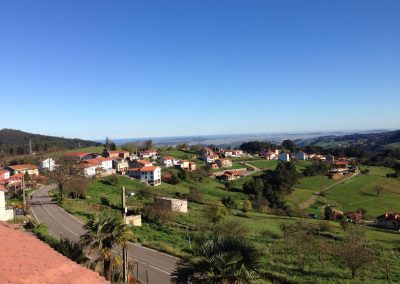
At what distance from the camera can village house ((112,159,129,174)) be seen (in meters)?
87.9

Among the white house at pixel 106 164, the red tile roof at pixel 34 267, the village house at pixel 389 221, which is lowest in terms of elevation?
the village house at pixel 389 221

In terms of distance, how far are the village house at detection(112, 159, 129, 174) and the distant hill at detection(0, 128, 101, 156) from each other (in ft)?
142

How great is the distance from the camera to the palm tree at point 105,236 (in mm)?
Answer: 14758

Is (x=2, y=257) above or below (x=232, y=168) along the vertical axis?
above

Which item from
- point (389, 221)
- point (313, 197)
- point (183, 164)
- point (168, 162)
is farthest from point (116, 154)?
point (389, 221)

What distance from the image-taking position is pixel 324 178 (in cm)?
9212

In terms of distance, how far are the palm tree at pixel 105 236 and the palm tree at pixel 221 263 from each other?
3.82 meters

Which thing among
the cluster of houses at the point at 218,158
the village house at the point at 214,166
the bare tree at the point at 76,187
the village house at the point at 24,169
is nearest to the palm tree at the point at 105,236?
the bare tree at the point at 76,187

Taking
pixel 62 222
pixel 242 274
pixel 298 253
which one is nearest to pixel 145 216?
pixel 62 222

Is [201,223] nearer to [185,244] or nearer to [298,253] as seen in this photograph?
[185,244]

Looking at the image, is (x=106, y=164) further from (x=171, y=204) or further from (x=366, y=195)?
(x=366, y=195)

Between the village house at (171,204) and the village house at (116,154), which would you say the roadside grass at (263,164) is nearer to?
the village house at (116,154)

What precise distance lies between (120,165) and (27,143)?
84295mm

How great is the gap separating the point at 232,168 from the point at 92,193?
53.1 metres
